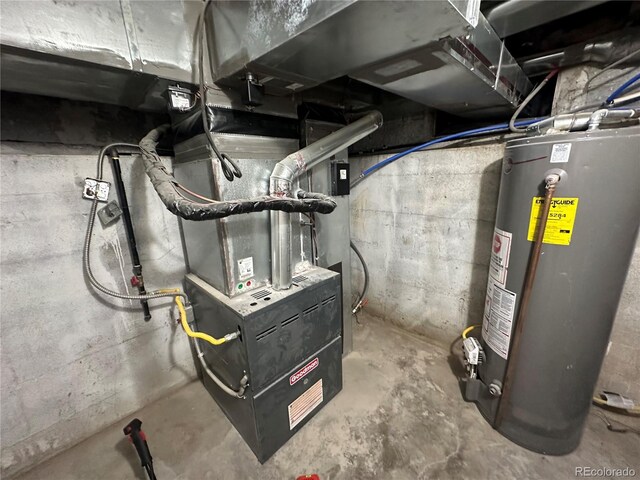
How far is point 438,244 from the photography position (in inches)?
72.4

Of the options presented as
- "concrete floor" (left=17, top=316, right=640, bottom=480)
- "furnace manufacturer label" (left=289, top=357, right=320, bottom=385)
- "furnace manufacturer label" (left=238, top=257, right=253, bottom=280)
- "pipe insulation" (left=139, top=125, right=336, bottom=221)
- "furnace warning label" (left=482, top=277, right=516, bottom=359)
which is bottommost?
"concrete floor" (left=17, top=316, right=640, bottom=480)

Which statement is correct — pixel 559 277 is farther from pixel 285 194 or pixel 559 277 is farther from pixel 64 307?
pixel 64 307

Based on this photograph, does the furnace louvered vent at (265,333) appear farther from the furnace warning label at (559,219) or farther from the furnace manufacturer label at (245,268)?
the furnace warning label at (559,219)

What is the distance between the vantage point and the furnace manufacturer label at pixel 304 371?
1.23m

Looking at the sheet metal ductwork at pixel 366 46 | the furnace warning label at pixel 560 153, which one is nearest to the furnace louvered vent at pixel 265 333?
the sheet metal ductwork at pixel 366 46

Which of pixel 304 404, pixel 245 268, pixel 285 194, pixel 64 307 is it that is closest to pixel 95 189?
pixel 64 307

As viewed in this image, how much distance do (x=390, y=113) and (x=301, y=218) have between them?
136 centimetres

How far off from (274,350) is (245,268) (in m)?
0.40

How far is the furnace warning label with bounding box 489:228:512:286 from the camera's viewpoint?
1158 millimetres

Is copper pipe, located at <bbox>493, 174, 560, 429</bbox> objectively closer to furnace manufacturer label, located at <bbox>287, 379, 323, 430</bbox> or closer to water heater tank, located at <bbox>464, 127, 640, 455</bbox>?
water heater tank, located at <bbox>464, 127, 640, 455</bbox>

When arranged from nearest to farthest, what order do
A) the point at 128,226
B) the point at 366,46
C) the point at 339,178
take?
the point at 366,46 → the point at 128,226 → the point at 339,178

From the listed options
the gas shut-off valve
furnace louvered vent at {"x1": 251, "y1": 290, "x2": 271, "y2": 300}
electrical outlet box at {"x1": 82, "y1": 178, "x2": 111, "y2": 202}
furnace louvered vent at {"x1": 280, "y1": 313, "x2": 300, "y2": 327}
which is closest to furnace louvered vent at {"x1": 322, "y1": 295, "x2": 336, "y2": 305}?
furnace louvered vent at {"x1": 280, "y1": 313, "x2": 300, "y2": 327}

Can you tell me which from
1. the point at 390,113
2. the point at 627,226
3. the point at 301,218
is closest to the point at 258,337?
the point at 301,218

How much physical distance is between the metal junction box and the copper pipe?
842mm
